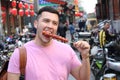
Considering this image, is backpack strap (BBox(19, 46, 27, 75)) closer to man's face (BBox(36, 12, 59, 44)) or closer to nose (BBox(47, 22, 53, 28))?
man's face (BBox(36, 12, 59, 44))

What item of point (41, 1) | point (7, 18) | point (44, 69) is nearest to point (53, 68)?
point (44, 69)

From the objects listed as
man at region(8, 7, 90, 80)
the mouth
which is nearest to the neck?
man at region(8, 7, 90, 80)

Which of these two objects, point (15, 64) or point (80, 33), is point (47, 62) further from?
point (80, 33)

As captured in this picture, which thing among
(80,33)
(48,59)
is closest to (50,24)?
(48,59)

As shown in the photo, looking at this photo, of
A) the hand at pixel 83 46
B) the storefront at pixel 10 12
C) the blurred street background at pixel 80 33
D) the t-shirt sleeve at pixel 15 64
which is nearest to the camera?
the hand at pixel 83 46

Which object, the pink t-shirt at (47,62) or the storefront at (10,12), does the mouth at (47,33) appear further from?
the storefront at (10,12)

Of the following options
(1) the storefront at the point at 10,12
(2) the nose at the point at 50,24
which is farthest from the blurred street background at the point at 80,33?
(2) the nose at the point at 50,24

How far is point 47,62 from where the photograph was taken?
329cm

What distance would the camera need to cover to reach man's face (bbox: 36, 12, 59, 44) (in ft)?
10.7

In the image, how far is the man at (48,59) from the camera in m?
3.24

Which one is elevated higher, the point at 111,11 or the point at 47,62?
the point at 111,11

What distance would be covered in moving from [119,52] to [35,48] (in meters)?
6.45

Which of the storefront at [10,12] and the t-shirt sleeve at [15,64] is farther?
the storefront at [10,12]

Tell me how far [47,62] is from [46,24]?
1.05 feet
